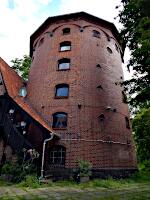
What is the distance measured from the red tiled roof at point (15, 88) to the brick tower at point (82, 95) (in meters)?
0.65

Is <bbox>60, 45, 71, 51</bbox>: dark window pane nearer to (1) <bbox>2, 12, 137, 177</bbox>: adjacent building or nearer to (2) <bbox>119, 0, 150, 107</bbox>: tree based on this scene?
(1) <bbox>2, 12, 137, 177</bbox>: adjacent building

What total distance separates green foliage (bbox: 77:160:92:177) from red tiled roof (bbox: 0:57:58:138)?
117 inches

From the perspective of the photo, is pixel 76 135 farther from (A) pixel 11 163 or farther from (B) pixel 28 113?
(A) pixel 11 163

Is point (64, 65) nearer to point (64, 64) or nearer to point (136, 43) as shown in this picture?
point (64, 64)

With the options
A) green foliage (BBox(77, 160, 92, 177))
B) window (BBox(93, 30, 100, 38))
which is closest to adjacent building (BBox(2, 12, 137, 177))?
window (BBox(93, 30, 100, 38))

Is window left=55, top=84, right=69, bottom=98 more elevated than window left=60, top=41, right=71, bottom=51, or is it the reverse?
window left=60, top=41, right=71, bottom=51

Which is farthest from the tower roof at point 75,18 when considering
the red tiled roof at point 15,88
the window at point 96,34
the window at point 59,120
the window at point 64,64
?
the window at point 59,120

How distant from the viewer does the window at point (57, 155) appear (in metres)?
14.4

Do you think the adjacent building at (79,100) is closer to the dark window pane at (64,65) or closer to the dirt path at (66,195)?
the dark window pane at (64,65)

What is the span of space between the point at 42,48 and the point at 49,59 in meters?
2.58

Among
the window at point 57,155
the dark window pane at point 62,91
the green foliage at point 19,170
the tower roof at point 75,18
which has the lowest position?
the green foliage at point 19,170

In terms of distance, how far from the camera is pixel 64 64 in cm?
1861

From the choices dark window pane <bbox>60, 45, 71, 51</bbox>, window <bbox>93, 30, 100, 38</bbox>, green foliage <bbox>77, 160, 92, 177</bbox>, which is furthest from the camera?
window <bbox>93, 30, 100, 38</bbox>

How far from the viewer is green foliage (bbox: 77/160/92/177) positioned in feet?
42.5
